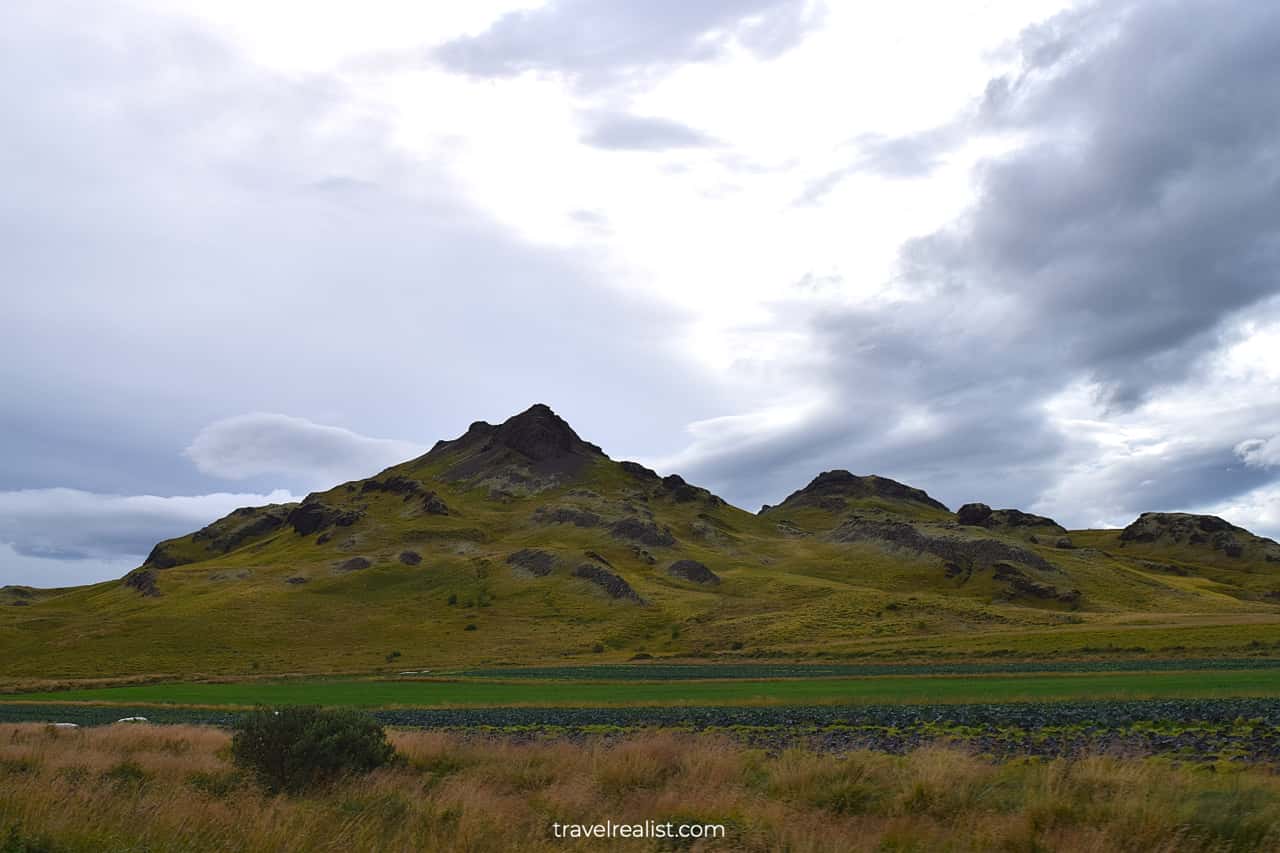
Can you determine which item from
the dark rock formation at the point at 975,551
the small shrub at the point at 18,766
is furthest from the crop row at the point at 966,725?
the dark rock formation at the point at 975,551

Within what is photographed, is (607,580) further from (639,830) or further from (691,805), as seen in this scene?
(639,830)

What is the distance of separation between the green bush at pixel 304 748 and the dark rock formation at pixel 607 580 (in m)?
126

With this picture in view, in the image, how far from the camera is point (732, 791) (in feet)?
45.6

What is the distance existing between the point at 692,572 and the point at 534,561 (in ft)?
116

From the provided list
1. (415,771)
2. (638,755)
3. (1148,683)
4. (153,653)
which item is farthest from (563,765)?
(153,653)

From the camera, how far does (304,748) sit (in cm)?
1731

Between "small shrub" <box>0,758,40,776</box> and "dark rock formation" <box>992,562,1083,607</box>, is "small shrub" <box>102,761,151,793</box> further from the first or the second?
"dark rock formation" <box>992,562,1083,607</box>

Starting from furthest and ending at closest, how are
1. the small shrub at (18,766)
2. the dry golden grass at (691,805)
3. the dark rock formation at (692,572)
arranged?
1. the dark rock formation at (692,572)
2. the small shrub at (18,766)
3. the dry golden grass at (691,805)

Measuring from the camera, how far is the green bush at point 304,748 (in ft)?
56.3

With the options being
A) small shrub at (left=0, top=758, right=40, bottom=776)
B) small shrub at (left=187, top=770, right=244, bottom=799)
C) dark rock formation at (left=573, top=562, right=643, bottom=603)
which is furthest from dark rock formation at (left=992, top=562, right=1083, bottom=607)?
small shrub at (left=0, top=758, right=40, bottom=776)

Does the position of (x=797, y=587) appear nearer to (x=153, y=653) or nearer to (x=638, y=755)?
(x=153, y=653)

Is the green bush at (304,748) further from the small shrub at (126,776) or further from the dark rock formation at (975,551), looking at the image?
the dark rock formation at (975,551)

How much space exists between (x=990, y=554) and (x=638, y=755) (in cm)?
18288

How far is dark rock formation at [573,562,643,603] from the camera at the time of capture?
145 meters
